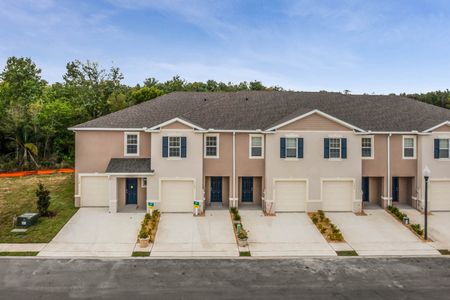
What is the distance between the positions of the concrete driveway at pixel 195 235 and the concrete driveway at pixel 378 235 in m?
6.62

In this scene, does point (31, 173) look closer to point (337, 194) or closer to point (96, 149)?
point (96, 149)

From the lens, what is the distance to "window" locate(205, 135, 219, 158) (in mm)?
21234

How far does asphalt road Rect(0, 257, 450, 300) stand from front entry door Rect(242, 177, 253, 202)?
890 centimetres

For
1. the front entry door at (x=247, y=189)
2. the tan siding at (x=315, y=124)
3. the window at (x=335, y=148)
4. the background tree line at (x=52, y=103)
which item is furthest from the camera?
the background tree line at (x=52, y=103)

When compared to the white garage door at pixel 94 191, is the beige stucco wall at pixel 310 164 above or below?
above

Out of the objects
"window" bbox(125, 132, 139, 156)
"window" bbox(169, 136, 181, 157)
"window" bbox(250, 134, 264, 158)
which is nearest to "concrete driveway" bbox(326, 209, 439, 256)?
"window" bbox(250, 134, 264, 158)

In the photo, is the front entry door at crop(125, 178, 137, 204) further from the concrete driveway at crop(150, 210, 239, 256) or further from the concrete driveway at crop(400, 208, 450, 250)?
the concrete driveway at crop(400, 208, 450, 250)

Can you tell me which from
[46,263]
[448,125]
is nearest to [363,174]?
[448,125]

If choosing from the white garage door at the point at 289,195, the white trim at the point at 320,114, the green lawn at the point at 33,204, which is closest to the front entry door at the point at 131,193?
the green lawn at the point at 33,204

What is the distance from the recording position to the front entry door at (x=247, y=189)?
22.5 metres

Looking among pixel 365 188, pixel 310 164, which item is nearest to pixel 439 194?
pixel 365 188

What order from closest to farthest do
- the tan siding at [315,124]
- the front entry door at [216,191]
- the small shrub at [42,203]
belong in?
1. the small shrub at [42,203]
2. the tan siding at [315,124]
3. the front entry door at [216,191]

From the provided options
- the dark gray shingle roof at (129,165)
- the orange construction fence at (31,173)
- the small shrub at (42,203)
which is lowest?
the small shrub at (42,203)

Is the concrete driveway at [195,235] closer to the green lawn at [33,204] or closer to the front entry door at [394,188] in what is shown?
the green lawn at [33,204]
